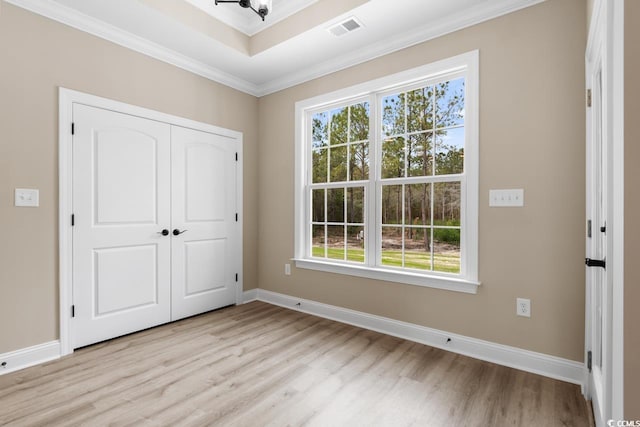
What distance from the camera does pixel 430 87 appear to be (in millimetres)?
2893

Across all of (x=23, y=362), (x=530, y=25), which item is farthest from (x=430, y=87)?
(x=23, y=362)

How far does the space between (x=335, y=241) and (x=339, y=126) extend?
4.19 ft

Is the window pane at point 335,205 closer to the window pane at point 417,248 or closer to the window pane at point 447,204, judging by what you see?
the window pane at point 417,248

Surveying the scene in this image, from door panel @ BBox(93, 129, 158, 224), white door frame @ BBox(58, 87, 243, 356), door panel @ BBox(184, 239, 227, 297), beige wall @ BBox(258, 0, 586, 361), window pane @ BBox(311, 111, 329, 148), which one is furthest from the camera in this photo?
window pane @ BBox(311, 111, 329, 148)

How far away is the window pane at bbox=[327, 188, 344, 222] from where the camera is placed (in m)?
3.50

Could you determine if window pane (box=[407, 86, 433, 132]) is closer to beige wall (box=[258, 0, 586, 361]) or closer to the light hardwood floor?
beige wall (box=[258, 0, 586, 361])

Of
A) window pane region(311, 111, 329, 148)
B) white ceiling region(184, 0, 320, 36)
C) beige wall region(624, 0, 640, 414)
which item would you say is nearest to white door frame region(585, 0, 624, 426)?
A: beige wall region(624, 0, 640, 414)

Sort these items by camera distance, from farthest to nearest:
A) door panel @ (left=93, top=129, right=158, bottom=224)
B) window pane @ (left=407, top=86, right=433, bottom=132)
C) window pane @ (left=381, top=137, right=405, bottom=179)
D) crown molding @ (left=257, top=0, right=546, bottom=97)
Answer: window pane @ (left=381, top=137, right=405, bottom=179) < window pane @ (left=407, top=86, right=433, bottom=132) < door panel @ (left=93, top=129, right=158, bottom=224) < crown molding @ (left=257, top=0, right=546, bottom=97)

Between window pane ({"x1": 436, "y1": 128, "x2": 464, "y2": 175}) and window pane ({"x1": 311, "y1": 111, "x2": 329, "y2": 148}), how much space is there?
129 centimetres

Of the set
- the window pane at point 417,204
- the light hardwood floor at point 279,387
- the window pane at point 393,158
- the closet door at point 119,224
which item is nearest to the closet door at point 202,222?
the closet door at point 119,224

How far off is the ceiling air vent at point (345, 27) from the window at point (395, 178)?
1.72 ft

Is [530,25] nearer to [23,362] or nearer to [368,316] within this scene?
[368,316]

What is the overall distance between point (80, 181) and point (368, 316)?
2825mm

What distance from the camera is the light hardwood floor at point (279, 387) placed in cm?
181
